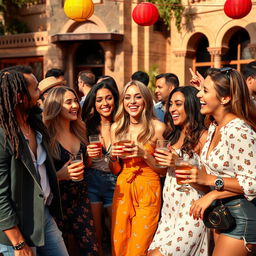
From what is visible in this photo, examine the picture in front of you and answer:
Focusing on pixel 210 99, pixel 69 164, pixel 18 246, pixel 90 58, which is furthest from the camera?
pixel 90 58

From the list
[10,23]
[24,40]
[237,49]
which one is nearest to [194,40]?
[237,49]

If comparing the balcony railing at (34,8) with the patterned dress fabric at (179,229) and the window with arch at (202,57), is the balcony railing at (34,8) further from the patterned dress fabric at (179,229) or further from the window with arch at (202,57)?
the patterned dress fabric at (179,229)

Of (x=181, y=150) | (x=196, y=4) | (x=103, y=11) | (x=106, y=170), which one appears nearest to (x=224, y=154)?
(x=181, y=150)

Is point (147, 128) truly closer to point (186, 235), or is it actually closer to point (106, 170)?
point (106, 170)

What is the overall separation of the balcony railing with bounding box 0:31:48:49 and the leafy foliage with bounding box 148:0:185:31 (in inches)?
206

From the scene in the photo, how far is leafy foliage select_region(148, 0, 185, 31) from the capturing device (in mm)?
12922

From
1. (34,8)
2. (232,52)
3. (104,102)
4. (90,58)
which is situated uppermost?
(34,8)

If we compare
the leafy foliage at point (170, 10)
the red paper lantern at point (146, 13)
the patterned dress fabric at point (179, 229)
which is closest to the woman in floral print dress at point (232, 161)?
the patterned dress fabric at point (179, 229)

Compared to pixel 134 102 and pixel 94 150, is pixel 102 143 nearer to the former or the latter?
pixel 134 102

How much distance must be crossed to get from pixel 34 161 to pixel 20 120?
0.29 metres

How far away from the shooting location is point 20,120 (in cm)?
239

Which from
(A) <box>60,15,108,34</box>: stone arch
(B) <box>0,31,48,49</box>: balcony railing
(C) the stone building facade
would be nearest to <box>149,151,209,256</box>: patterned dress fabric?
(C) the stone building facade

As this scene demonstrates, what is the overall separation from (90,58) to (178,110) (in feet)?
40.4

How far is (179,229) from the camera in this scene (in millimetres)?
2848
